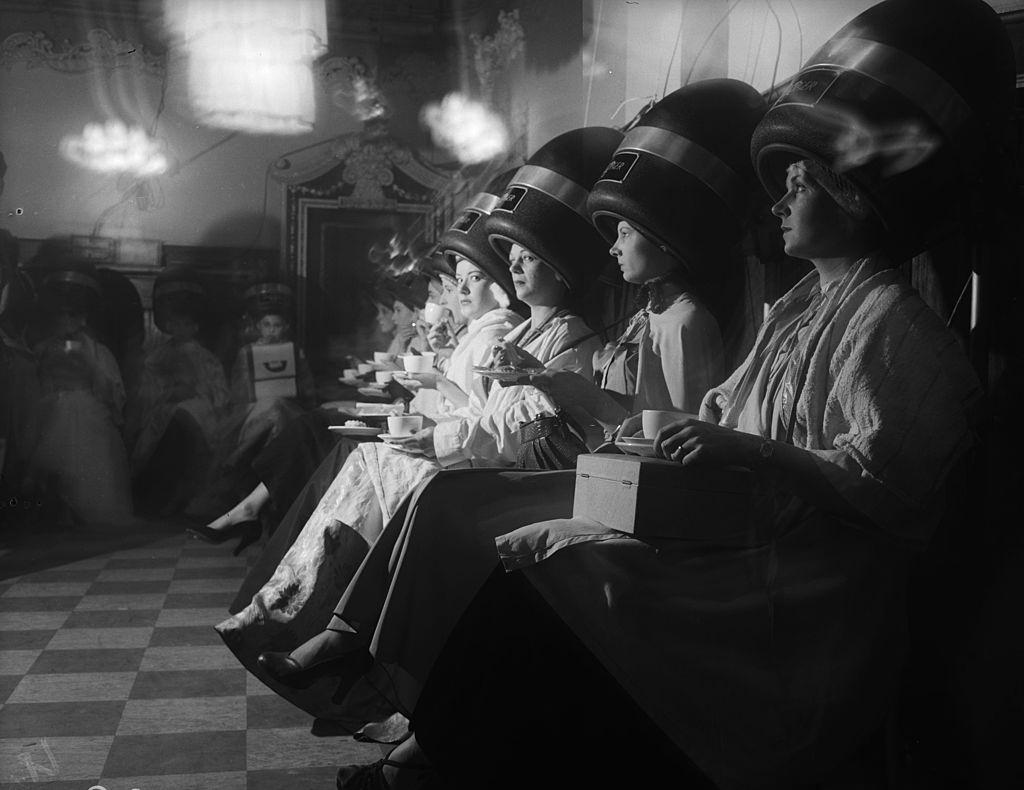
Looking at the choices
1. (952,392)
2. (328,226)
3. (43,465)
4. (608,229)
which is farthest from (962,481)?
(43,465)

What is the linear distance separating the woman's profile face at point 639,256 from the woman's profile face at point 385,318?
8.48 feet

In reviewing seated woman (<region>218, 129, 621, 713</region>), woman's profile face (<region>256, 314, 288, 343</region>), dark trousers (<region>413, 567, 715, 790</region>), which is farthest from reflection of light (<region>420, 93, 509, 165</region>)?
dark trousers (<region>413, 567, 715, 790</region>)

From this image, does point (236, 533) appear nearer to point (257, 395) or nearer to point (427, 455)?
point (257, 395)

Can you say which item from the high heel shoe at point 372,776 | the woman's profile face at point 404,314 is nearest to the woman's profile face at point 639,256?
the high heel shoe at point 372,776

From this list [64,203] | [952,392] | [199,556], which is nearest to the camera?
[952,392]

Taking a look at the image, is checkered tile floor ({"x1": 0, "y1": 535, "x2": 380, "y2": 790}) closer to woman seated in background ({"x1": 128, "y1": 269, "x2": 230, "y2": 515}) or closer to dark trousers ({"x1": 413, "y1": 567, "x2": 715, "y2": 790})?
dark trousers ({"x1": 413, "y1": 567, "x2": 715, "y2": 790})

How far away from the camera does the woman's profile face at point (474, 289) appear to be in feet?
11.3

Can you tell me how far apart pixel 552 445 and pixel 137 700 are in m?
1.28

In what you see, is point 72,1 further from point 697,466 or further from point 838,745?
point 838,745

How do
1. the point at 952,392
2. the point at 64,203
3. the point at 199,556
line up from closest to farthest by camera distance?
1. the point at 952,392
2. the point at 199,556
3. the point at 64,203

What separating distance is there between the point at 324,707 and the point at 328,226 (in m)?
3.07

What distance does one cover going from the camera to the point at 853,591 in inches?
59.6

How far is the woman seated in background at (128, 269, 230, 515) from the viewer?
5.09 meters

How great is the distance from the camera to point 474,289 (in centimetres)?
347
